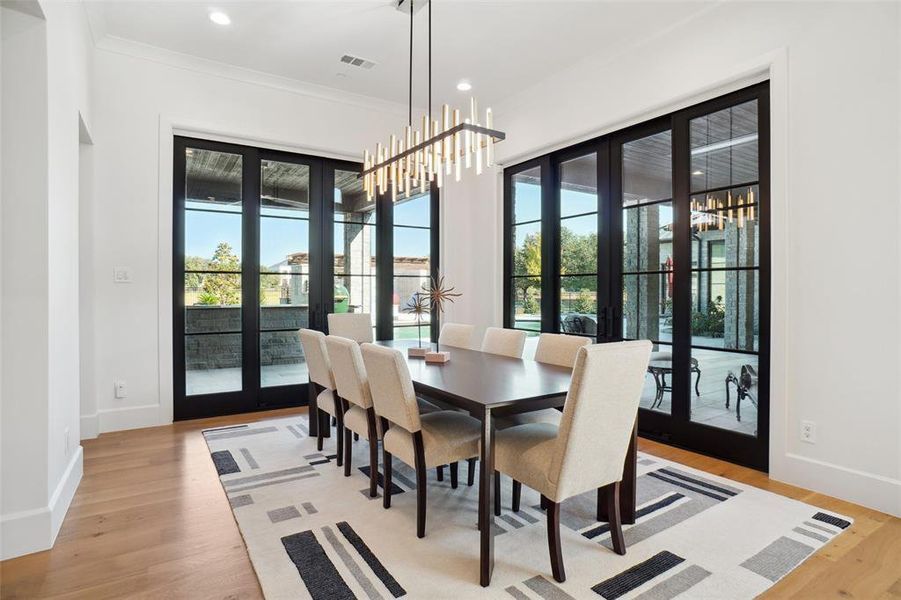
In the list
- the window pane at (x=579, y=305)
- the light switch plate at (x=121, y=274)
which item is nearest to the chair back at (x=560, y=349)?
the window pane at (x=579, y=305)

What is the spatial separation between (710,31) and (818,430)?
2.68m

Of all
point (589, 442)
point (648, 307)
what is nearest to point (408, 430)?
point (589, 442)

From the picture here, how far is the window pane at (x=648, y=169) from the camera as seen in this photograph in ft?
12.3

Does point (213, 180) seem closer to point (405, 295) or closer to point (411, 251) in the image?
point (411, 251)

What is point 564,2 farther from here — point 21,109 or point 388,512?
point 388,512

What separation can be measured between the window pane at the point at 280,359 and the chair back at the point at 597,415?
11.1 feet

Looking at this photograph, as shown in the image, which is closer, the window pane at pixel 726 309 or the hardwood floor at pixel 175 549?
the hardwood floor at pixel 175 549

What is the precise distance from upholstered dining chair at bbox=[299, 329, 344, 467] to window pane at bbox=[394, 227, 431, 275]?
7.13 ft

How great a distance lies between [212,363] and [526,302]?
3158mm

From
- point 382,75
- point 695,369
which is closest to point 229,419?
point 382,75

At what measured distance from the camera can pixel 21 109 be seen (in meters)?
2.18

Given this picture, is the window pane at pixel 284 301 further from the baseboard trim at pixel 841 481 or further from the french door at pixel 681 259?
the baseboard trim at pixel 841 481

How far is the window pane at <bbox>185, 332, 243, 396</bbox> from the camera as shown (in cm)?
440

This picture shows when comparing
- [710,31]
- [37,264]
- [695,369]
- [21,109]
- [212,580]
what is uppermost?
[710,31]
